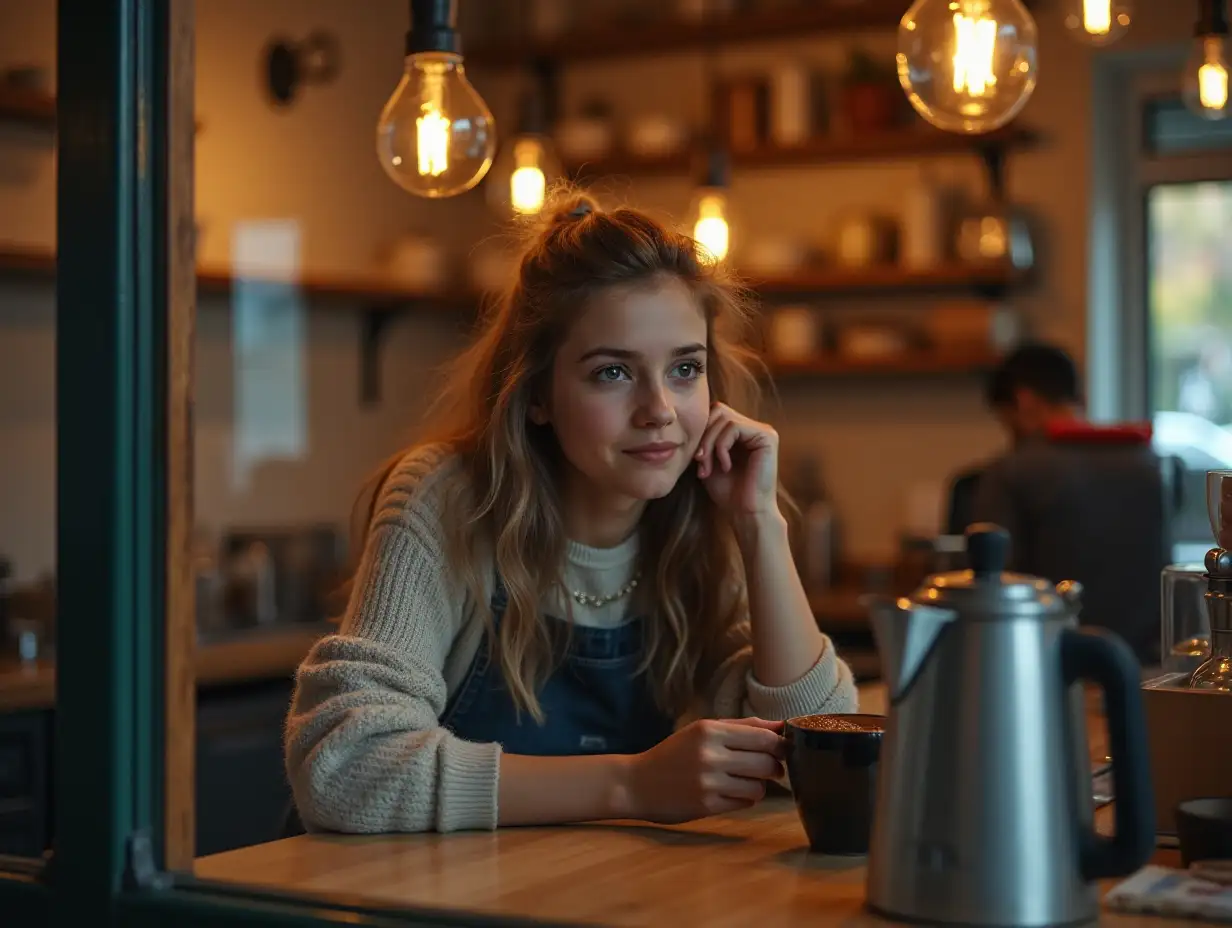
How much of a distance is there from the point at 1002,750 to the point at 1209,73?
65.1 inches

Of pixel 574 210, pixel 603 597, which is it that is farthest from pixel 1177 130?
pixel 603 597

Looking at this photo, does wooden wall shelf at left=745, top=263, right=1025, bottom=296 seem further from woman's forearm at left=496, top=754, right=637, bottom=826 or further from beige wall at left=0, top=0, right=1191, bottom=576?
woman's forearm at left=496, top=754, right=637, bottom=826

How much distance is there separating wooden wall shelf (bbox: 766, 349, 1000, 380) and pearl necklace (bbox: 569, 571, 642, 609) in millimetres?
2766

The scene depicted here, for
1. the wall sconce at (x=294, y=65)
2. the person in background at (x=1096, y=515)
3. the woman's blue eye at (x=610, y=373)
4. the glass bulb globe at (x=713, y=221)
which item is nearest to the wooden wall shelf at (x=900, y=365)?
the person in background at (x=1096, y=515)

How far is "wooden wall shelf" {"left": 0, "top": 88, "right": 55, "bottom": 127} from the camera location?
140 inches

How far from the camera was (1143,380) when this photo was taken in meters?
4.59

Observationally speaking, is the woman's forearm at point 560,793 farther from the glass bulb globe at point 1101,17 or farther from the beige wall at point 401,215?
the beige wall at point 401,215

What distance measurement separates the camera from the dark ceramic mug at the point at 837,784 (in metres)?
1.36

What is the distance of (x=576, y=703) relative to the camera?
1.85m

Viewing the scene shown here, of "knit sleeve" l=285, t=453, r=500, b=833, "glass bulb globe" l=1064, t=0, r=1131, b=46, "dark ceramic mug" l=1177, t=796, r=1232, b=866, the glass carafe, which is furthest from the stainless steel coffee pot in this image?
"glass bulb globe" l=1064, t=0, r=1131, b=46

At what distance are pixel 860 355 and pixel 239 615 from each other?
184cm

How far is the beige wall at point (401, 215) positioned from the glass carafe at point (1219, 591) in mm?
2947

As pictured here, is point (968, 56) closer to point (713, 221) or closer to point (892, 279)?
point (713, 221)

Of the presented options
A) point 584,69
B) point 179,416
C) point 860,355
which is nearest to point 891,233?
point 860,355
